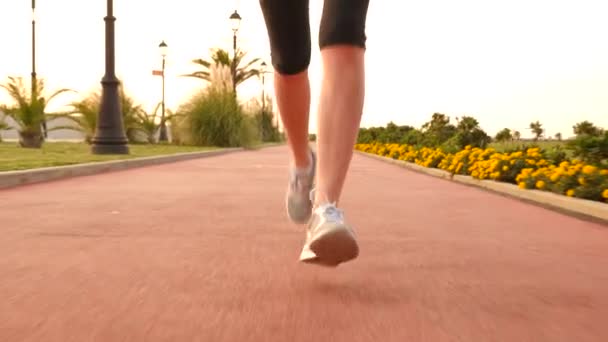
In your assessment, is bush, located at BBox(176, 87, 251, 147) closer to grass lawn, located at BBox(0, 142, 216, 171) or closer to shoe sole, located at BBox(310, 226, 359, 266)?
grass lawn, located at BBox(0, 142, 216, 171)

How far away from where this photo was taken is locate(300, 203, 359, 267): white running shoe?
2.68 m

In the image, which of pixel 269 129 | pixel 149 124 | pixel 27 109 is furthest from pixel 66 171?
pixel 269 129

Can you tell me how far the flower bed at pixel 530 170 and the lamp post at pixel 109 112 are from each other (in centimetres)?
630

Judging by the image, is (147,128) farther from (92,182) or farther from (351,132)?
(351,132)

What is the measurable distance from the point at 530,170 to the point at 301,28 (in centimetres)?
595

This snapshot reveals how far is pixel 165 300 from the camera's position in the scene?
2764 mm

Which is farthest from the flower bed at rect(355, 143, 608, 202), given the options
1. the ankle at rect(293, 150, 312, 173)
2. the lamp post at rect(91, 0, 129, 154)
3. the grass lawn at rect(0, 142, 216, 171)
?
the lamp post at rect(91, 0, 129, 154)

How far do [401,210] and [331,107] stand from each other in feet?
11.2

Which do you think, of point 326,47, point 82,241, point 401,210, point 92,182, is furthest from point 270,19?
point 92,182

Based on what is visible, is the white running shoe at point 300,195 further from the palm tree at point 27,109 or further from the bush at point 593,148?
the palm tree at point 27,109

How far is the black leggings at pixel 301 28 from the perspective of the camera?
303 cm

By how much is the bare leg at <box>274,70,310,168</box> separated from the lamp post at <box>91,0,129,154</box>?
13189 millimetres

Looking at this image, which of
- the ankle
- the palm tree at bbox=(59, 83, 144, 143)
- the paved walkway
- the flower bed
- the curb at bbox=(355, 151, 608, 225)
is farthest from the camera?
the palm tree at bbox=(59, 83, 144, 143)

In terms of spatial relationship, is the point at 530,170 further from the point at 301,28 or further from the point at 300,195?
the point at 301,28
